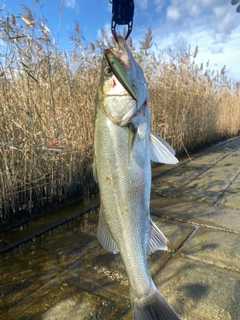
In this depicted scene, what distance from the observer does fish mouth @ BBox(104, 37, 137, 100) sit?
131 centimetres

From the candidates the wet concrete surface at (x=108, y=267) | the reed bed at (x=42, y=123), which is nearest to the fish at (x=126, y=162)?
the wet concrete surface at (x=108, y=267)

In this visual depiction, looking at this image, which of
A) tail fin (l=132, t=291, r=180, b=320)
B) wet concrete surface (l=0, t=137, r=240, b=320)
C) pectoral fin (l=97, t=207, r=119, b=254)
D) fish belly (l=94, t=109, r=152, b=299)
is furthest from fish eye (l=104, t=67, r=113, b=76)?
wet concrete surface (l=0, t=137, r=240, b=320)

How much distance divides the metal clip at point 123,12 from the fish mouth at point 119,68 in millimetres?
354

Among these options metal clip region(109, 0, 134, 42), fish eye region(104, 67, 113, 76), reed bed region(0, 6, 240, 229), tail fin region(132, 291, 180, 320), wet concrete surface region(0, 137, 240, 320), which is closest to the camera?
tail fin region(132, 291, 180, 320)

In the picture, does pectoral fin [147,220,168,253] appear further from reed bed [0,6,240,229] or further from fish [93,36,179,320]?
reed bed [0,6,240,229]

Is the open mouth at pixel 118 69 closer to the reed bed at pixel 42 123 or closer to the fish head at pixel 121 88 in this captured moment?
the fish head at pixel 121 88

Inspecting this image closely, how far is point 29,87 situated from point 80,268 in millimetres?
2418

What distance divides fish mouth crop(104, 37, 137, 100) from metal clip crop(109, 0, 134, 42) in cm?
35

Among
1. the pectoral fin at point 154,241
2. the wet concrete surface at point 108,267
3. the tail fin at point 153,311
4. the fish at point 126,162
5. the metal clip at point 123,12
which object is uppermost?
the metal clip at point 123,12

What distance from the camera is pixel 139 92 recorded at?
4.66 ft

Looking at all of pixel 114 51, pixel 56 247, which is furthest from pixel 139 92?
pixel 56 247

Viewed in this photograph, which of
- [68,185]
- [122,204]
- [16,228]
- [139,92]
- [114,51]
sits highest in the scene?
[114,51]

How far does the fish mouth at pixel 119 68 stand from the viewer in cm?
131

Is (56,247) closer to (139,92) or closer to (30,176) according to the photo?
(30,176)
